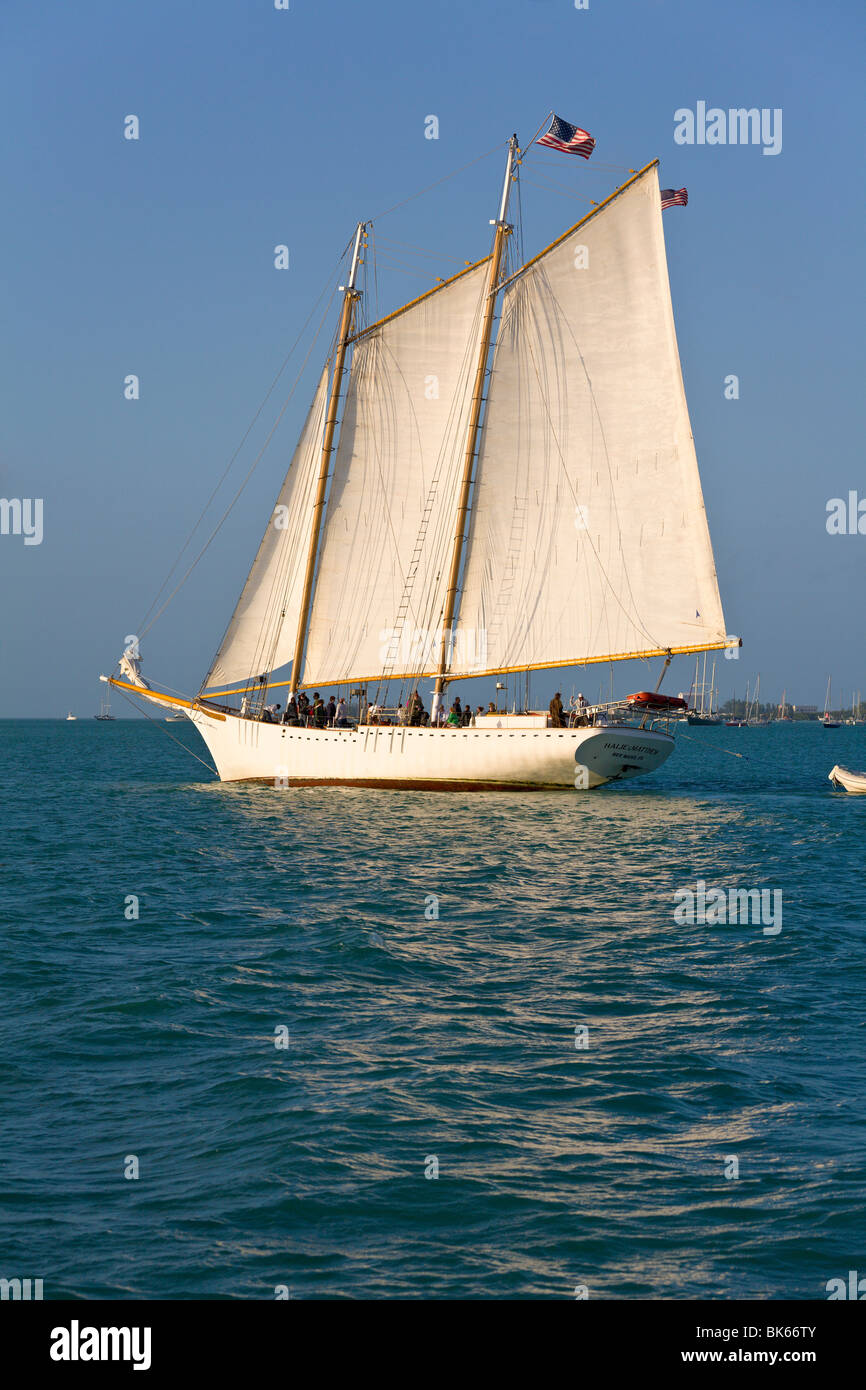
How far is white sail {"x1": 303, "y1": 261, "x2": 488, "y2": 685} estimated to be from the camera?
183ft

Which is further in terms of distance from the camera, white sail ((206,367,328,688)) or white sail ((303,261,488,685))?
white sail ((206,367,328,688))

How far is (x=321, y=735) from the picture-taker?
2114 inches

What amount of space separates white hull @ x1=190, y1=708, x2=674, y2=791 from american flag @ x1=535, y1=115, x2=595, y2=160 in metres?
24.3

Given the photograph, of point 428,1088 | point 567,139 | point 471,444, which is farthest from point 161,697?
point 428,1088

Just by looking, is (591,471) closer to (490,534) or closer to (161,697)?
(490,534)

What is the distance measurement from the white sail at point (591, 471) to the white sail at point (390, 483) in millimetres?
3076

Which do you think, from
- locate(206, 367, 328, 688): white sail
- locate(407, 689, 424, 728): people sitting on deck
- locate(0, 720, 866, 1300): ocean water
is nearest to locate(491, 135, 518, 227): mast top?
locate(206, 367, 328, 688): white sail

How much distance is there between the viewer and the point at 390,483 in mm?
56406

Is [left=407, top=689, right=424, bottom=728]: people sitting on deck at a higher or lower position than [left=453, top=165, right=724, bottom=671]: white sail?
lower

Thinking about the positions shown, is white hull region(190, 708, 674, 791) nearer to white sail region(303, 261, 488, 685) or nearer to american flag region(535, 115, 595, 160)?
white sail region(303, 261, 488, 685)

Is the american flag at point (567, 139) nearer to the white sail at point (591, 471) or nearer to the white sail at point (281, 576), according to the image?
the white sail at point (591, 471)

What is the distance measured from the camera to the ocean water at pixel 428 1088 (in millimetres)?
9453

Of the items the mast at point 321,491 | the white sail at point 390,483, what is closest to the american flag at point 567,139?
the white sail at point 390,483

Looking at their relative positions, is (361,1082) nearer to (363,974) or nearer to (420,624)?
(363,974)
